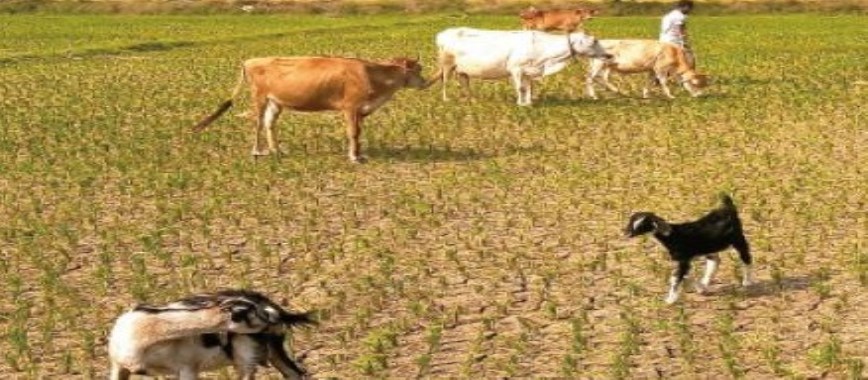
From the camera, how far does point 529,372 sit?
7301mm

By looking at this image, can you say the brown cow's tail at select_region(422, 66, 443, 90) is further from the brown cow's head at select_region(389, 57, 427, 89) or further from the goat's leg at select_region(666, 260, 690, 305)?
the goat's leg at select_region(666, 260, 690, 305)

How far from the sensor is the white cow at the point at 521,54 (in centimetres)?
1978

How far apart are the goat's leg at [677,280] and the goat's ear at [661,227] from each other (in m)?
0.29

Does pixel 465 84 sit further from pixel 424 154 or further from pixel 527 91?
pixel 424 154

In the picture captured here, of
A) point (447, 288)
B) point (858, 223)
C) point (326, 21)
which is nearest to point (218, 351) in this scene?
point (447, 288)

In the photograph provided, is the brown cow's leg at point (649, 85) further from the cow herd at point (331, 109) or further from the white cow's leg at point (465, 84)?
the white cow's leg at point (465, 84)

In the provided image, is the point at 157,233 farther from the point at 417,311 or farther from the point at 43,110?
the point at 43,110

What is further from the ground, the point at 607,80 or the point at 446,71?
the point at 446,71

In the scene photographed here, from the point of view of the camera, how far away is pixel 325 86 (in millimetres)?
14930

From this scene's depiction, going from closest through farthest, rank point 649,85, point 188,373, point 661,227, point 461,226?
point 188,373, point 661,227, point 461,226, point 649,85

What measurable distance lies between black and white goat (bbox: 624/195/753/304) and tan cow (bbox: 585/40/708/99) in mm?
11739

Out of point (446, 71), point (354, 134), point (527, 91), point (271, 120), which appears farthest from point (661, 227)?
point (446, 71)

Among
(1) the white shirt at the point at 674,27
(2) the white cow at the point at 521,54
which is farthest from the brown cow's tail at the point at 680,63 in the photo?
(2) the white cow at the point at 521,54

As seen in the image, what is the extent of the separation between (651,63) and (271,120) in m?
7.42
